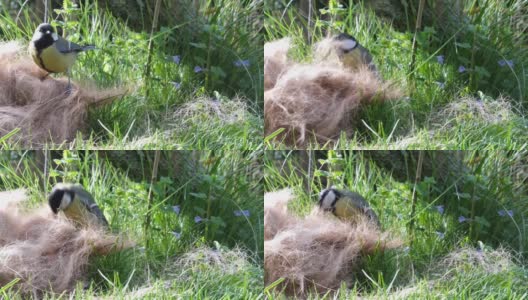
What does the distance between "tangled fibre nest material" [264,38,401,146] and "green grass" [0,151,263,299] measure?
0.29m

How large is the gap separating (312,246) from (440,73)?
1118 millimetres

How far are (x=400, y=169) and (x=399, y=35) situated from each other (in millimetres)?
691

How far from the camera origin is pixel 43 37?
4.87m

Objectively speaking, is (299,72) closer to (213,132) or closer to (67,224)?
(213,132)

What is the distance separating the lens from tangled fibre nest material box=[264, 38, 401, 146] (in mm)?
4891

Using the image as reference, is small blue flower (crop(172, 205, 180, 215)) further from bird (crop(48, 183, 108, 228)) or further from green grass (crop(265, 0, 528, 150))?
green grass (crop(265, 0, 528, 150))

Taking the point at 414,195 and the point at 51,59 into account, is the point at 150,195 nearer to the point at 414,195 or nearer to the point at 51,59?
the point at 51,59

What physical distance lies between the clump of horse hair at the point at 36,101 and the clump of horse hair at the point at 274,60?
29.4 inches

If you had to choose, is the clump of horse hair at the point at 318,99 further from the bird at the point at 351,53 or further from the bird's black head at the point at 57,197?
the bird's black head at the point at 57,197

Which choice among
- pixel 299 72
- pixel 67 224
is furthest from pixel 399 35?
pixel 67 224

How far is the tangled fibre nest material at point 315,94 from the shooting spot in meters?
4.89

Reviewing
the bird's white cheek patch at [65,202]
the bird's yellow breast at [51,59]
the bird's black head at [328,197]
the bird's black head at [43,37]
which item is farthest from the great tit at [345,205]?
the bird's black head at [43,37]

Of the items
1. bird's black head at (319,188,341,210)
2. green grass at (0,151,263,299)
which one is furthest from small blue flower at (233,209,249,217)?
bird's black head at (319,188,341,210)

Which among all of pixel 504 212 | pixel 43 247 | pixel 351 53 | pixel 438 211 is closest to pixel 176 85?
pixel 351 53
